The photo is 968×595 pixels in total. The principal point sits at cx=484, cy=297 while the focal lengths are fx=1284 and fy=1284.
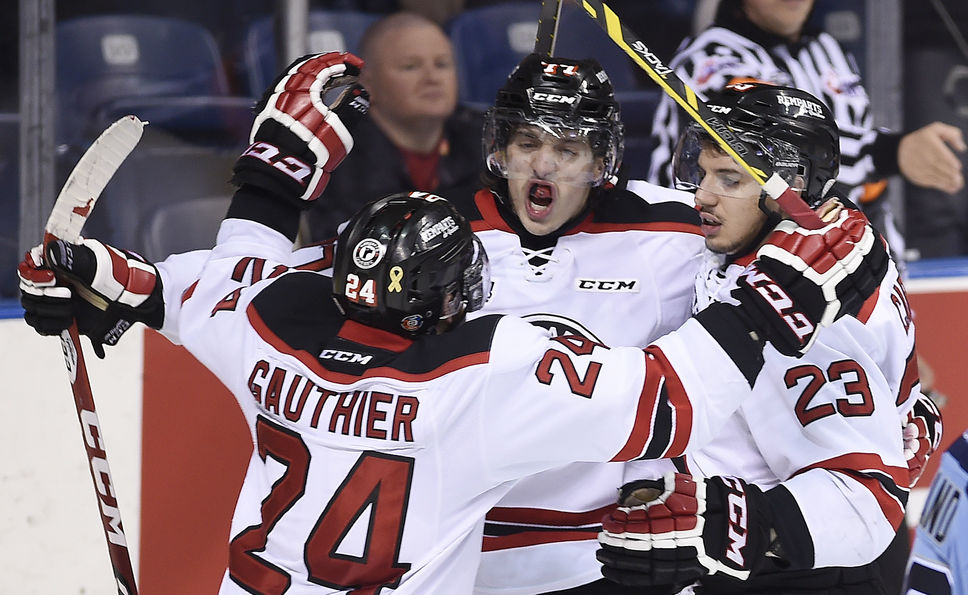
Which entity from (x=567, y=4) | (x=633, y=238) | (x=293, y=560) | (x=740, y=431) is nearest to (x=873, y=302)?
(x=740, y=431)

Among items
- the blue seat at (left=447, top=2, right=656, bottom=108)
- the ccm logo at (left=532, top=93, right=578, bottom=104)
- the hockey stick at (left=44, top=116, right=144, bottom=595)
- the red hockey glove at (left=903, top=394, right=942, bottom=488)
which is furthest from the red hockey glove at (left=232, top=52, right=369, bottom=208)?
the blue seat at (left=447, top=2, right=656, bottom=108)

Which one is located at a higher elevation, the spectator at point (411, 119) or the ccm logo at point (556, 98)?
the ccm logo at point (556, 98)

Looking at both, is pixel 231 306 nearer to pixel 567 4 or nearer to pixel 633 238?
pixel 633 238

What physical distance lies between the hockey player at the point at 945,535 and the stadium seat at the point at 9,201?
7.53ft

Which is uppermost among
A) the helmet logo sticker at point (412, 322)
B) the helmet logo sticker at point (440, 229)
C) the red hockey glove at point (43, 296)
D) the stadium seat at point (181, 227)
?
the helmet logo sticker at point (440, 229)

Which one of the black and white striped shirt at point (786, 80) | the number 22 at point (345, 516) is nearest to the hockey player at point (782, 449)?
Result: the number 22 at point (345, 516)

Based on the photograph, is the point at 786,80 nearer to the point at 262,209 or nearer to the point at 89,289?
Result: the point at 262,209

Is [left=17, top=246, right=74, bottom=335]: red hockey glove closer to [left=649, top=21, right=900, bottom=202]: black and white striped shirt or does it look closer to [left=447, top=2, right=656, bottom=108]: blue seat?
[left=649, top=21, right=900, bottom=202]: black and white striped shirt

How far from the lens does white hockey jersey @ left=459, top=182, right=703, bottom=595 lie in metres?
2.17

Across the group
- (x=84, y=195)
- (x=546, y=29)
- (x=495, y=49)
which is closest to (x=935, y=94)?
(x=495, y=49)

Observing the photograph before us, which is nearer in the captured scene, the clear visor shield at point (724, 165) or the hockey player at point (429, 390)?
the hockey player at point (429, 390)

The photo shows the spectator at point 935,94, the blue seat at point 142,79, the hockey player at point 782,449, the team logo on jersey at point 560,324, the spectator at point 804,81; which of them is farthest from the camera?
the spectator at point 935,94

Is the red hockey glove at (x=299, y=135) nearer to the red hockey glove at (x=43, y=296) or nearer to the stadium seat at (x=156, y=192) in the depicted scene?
the red hockey glove at (x=43, y=296)

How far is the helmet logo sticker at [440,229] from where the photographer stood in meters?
1.80
